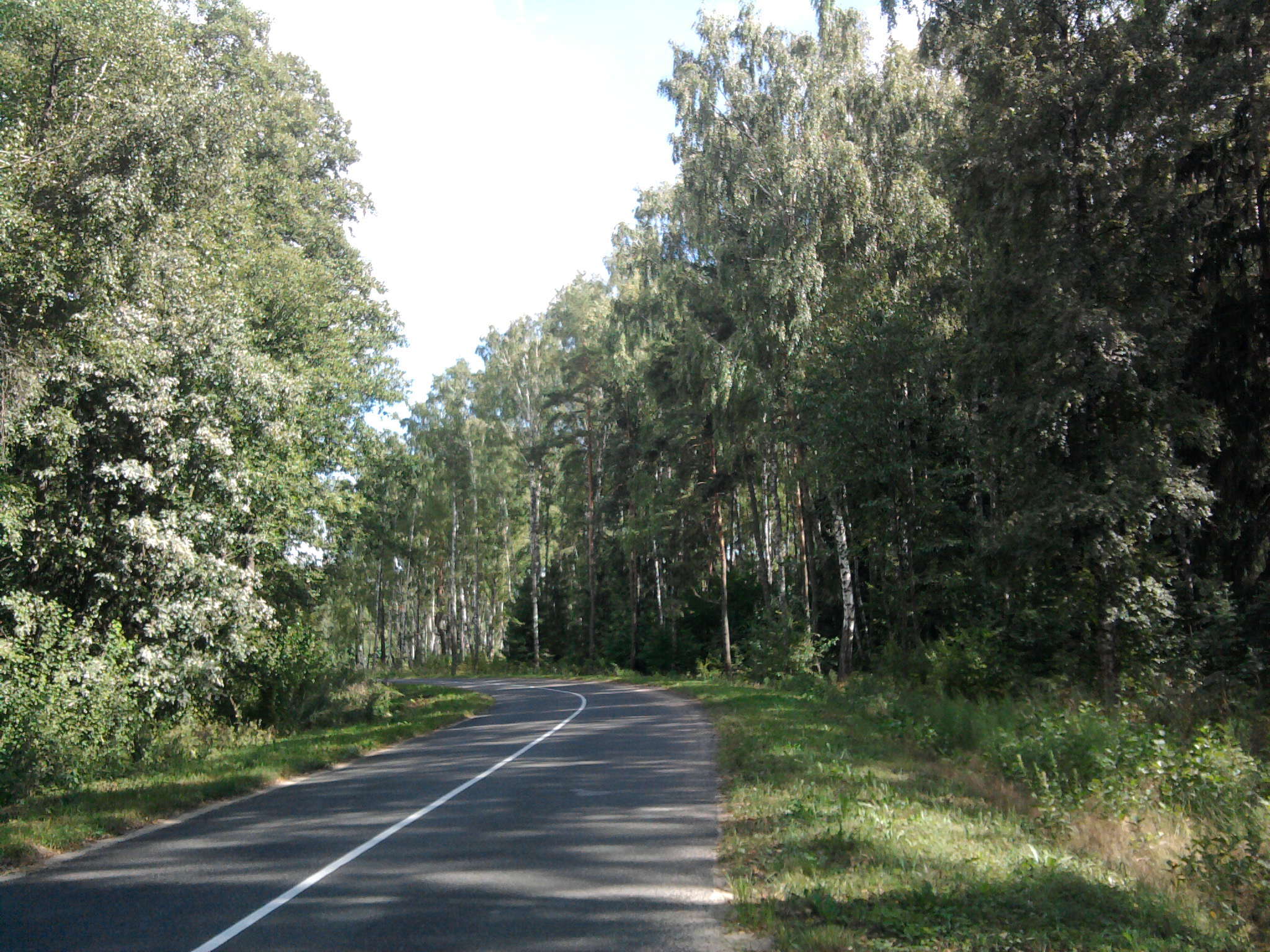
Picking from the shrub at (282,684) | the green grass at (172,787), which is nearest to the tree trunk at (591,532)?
the shrub at (282,684)

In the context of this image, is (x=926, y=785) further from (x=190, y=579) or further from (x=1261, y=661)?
(x=190, y=579)

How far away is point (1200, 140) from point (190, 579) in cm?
2073

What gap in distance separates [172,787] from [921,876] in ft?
32.1

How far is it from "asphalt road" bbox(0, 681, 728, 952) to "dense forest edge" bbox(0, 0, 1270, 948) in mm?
1527

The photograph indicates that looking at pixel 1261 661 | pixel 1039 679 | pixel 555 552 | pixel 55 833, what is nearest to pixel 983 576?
pixel 1039 679

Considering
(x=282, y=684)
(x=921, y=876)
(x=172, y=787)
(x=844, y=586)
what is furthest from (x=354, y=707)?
(x=921, y=876)

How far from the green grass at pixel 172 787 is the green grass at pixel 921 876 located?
650 cm

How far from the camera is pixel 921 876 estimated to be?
6.54 metres

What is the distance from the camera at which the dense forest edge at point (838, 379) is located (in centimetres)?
1414

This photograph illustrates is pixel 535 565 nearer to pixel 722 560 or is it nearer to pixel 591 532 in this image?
pixel 591 532

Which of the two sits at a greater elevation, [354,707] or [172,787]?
[172,787]

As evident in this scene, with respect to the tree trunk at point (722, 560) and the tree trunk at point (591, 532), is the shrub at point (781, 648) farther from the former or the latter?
the tree trunk at point (591, 532)

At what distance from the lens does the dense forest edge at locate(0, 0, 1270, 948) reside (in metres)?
14.1

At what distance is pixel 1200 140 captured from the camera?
17.8m
